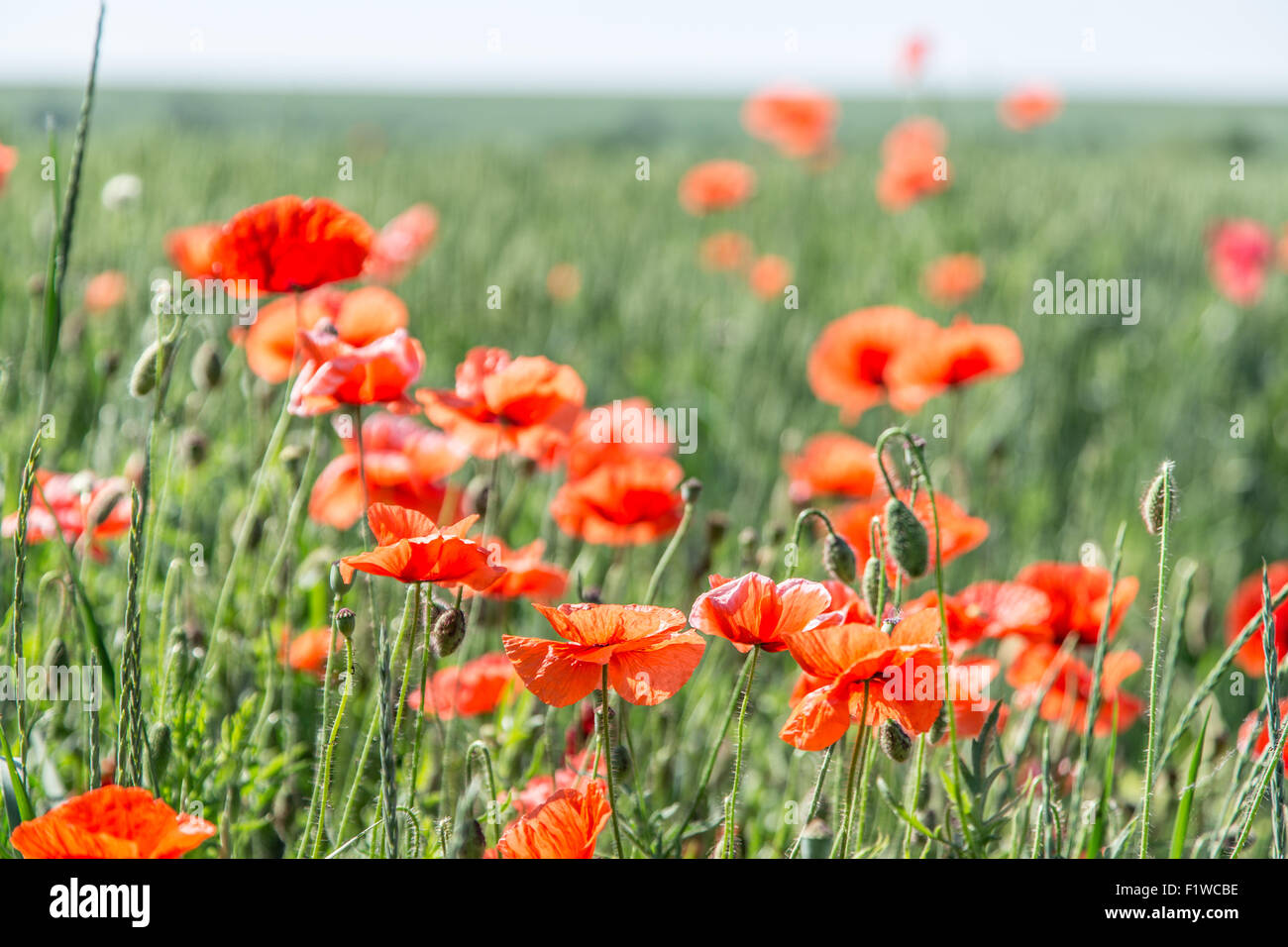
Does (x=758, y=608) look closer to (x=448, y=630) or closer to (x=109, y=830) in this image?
(x=448, y=630)

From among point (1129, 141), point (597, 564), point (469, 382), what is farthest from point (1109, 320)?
point (1129, 141)

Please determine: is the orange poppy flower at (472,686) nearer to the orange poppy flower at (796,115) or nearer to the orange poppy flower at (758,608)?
the orange poppy flower at (758,608)

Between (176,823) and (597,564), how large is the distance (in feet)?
4.75

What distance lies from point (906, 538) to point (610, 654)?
0.24 m

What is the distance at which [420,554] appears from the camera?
0.82 m

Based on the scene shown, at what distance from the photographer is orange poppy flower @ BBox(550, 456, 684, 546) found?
1.37 meters

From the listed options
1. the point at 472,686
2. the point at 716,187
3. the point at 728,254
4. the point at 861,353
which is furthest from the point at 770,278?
the point at 472,686

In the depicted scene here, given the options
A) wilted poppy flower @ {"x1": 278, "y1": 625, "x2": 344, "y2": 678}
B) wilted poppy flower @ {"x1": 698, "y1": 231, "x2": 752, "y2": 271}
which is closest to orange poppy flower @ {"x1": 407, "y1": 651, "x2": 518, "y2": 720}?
wilted poppy flower @ {"x1": 278, "y1": 625, "x2": 344, "y2": 678}

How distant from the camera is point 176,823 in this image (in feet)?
2.32

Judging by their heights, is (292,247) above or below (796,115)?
below

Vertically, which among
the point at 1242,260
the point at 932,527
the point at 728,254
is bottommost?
the point at 932,527

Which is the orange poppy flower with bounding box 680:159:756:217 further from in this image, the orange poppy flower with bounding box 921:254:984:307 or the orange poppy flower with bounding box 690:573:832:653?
the orange poppy flower with bounding box 690:573:832:653

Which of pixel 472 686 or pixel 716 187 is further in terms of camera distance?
pixel 716 187

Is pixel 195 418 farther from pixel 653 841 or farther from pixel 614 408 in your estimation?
pixel 653 841
